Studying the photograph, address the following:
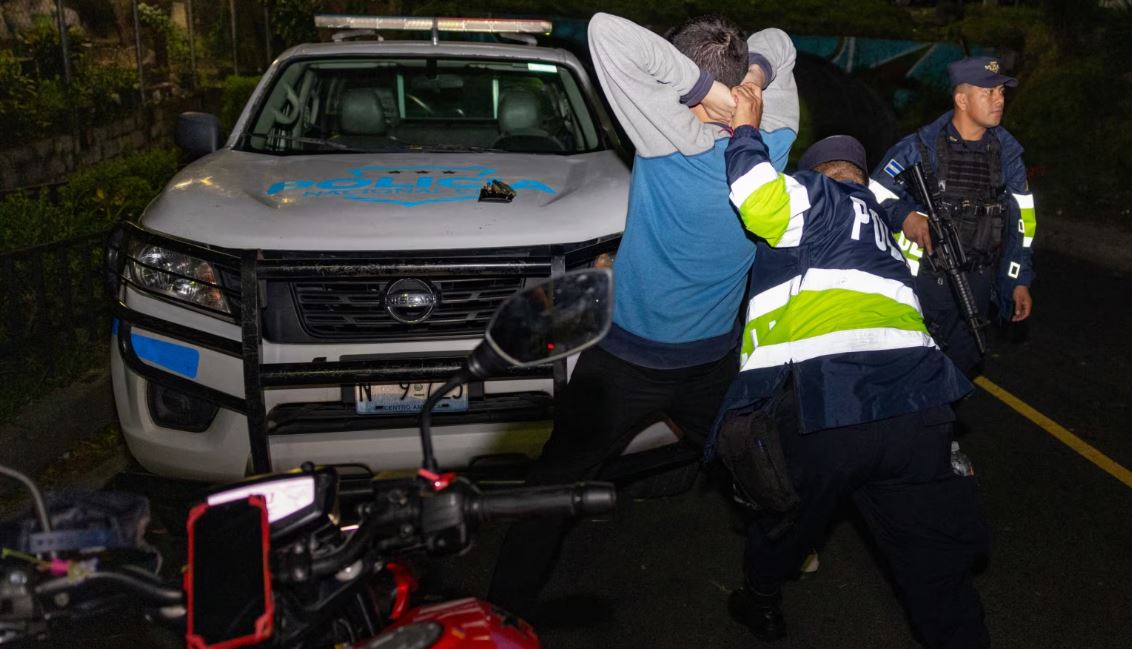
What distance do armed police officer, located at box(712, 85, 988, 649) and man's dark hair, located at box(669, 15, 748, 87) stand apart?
74 millimetres

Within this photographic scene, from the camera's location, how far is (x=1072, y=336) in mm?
8000

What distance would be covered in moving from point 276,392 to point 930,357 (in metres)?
2.06

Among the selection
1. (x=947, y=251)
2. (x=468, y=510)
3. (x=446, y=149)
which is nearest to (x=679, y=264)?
(x=468, y=510)

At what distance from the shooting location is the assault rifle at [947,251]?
4613mm

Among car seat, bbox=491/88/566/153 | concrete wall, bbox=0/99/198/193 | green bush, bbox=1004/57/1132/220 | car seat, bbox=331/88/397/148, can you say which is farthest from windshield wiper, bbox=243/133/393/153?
green bush, bbox=1004/57/1132/220

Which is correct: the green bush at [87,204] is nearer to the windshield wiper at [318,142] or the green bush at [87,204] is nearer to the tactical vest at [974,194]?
the windshield wiper at [318,142]

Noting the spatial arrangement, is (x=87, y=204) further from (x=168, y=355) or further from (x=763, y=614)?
(x=763, y=614)

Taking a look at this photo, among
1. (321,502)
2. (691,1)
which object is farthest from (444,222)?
(691,1)

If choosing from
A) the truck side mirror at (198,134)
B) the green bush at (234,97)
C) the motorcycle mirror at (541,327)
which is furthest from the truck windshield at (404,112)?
the green bush at (234,97)

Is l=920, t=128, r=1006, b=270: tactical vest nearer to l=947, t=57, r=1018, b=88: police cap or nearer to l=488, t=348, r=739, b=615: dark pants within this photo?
l=947, t=57, r=1018, b=88: police cap

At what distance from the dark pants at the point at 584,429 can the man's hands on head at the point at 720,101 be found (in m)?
0.75

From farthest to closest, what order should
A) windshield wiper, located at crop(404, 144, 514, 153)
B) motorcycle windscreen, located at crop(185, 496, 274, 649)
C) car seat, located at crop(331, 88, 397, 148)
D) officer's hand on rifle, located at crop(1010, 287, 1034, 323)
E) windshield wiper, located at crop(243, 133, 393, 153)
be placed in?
car seat, located at crop(331, 88, 397, 148), windshield wiper, located at crop(404, 144, 514, 153), windshield wiper, located at crop(243, 133, 393, 153), officer's hand on rifle, located at crop(1010, 287, 1034, 323), motorcycle windscreen, located at crop(185, 496, 274, 649)

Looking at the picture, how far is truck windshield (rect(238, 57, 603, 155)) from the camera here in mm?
5508

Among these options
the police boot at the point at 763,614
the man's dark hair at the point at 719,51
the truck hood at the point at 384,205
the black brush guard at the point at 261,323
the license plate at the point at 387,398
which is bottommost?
the police boot at the point at 763,614
